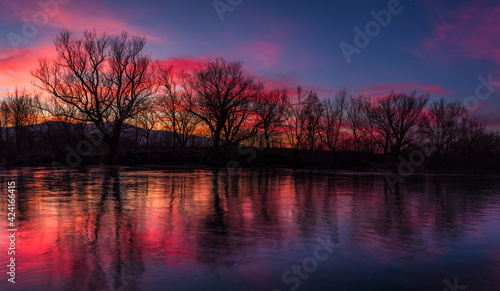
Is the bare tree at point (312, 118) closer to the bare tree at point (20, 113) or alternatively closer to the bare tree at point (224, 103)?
the bare tree at point (224, 103)

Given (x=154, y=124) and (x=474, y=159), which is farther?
(x=154, y=124)

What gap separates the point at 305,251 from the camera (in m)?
7.03

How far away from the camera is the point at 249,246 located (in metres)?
7.29

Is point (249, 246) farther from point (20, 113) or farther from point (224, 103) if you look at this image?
point (20, 113)

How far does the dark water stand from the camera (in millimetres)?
5391

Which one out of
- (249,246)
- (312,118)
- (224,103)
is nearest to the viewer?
(249,246)

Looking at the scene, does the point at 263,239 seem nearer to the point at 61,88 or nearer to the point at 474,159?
the point at 61,88

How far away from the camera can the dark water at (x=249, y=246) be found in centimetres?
539

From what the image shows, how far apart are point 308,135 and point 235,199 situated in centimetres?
5553

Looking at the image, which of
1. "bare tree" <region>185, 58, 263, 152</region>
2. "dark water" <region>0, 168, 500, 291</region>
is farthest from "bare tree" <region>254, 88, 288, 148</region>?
"dark water" <region>0, 168, 500, 291</region>

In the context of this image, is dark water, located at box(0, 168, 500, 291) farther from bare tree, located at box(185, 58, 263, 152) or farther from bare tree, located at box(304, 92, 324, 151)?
bare tree, located at box(304, 92, 324, 151)

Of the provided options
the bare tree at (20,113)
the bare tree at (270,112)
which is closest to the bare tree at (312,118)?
the bare tree at (270,112)

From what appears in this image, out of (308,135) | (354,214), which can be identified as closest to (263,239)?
(354,214)

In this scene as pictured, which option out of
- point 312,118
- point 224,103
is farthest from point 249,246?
point 312,118
